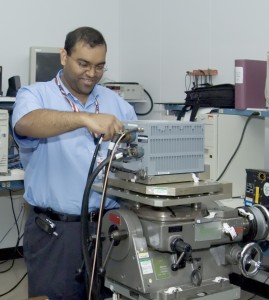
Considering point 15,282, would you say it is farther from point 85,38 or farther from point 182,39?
point 85,38

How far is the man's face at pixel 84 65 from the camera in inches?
75.5

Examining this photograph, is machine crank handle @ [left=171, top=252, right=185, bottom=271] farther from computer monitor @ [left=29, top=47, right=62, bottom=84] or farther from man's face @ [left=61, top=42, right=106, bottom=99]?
computer monitor @ [left=29, top=47, right=62, bottom=84]

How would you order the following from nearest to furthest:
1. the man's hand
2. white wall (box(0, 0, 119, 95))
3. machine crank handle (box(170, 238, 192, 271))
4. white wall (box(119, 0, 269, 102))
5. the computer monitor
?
machine crank handle (box(170, 238, 192, 271)) → the man's hand → white wall (box(119, 0, 269, 102)) → the computer monitor → white wall (box(0, 0, 119, 95))

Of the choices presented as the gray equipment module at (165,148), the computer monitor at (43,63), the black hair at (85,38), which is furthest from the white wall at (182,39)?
the gray equipment module at (165,148)

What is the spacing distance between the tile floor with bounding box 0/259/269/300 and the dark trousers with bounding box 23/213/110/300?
1.42m

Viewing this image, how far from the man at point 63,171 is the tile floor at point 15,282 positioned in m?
1.46

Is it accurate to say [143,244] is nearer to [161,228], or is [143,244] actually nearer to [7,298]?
[161,228]

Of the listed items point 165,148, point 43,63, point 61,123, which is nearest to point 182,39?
point 43,63

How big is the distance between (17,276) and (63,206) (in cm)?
220

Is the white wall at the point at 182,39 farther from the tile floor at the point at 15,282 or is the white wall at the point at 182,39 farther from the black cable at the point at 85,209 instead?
the black cable at the point at 85,209

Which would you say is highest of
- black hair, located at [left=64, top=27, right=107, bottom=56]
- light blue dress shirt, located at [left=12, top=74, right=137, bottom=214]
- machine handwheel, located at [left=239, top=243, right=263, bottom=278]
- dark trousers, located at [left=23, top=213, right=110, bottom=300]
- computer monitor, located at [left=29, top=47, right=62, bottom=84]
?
computer monitor, located at [left=29, top=47, right=62, bottom=84]

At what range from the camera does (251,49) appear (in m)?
3.32

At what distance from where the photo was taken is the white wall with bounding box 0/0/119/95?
168 inches

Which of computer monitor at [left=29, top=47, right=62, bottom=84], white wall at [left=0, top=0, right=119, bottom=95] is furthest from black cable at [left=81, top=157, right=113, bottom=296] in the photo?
white wall at [left=0, top=0, right=119, bottom=95]
